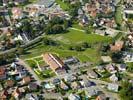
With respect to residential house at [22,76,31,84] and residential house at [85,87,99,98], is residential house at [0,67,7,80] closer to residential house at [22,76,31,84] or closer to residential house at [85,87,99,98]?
residential house at [22,76,31,84]

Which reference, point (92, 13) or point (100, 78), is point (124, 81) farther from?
point (92, 13)

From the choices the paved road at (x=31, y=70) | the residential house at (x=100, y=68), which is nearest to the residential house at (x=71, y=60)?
the residential house at (x=100, y=68)

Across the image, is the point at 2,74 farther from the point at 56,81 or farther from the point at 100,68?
the point at 100,68

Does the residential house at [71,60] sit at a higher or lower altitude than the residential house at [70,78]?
higher

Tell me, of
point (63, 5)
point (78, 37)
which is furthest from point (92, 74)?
point (63, 5)

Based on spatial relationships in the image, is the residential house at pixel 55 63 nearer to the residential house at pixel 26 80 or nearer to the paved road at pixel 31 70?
the paved road at pixel 31 70

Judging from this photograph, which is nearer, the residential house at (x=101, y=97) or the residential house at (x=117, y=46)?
the residential house at (x=101, y=97)
